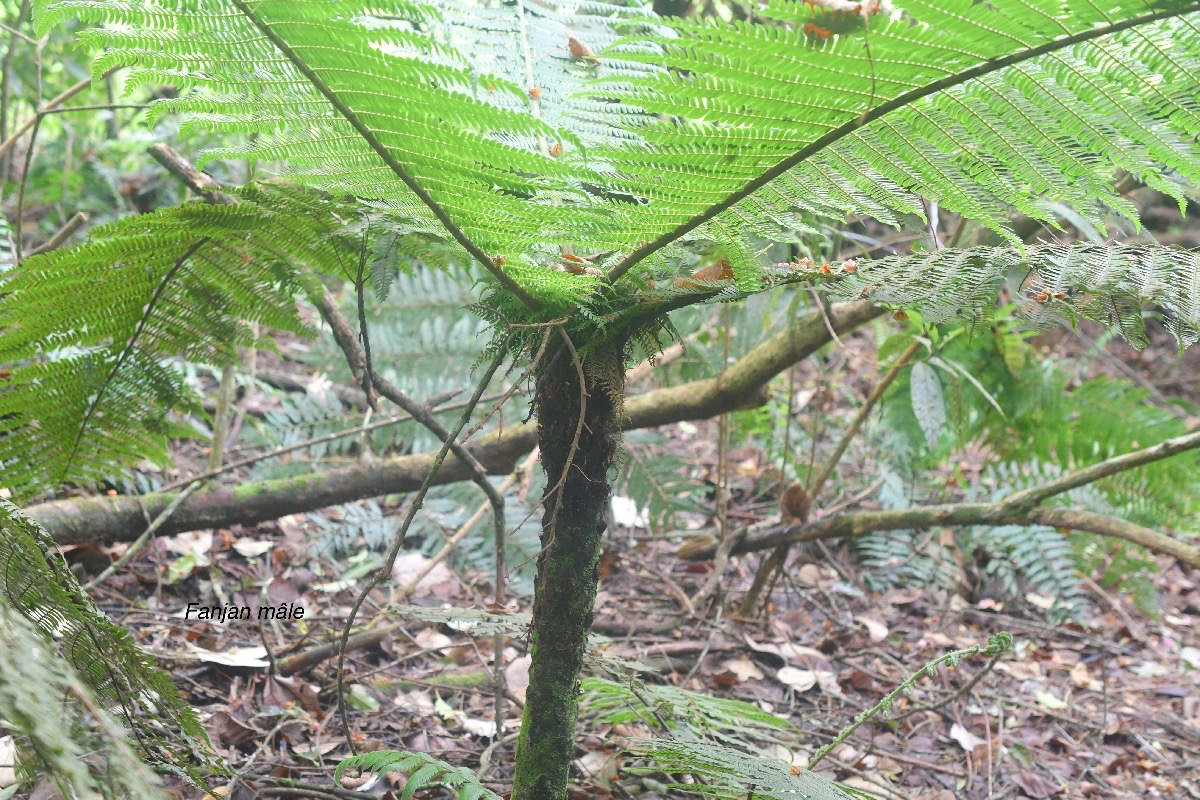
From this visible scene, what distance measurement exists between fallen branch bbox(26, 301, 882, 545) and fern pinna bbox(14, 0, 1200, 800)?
852 millimetres

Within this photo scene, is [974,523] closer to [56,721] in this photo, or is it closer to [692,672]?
[692,672]

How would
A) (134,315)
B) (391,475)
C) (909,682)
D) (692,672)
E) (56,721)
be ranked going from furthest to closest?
(391,475) → (692,672) → (134,315) → (909,682) → (56,721)

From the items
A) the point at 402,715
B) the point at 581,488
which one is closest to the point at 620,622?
the point at 402,715

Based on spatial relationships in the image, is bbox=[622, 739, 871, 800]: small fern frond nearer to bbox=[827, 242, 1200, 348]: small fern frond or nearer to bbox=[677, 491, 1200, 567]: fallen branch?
bbox=[827, 242, 1200, 348]: small fern frond

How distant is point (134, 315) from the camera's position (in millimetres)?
1589

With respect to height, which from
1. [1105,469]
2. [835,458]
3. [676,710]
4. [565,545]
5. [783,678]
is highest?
[565,545]

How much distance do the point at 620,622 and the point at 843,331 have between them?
1.09 m

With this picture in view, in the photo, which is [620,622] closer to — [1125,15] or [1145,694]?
[1145,694]

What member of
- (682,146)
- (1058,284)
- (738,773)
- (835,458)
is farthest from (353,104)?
(835,458)

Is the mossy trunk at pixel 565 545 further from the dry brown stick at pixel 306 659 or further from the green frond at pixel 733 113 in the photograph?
the dry brown stick at pixel 306 659

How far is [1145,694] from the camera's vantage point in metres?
2.72

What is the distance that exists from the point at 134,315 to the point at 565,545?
1.02 metres

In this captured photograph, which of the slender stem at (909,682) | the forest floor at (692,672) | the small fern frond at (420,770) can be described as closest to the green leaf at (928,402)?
the forest floor at (692,672)

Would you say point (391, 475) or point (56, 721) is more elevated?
A: point (56, 721)
